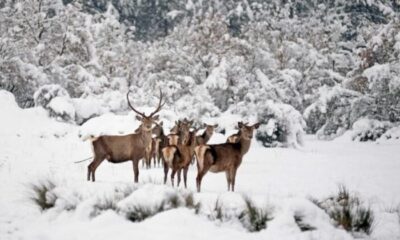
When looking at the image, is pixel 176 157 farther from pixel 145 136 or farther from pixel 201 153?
pixel 145 136

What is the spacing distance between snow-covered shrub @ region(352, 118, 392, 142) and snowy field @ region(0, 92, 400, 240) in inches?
43.9

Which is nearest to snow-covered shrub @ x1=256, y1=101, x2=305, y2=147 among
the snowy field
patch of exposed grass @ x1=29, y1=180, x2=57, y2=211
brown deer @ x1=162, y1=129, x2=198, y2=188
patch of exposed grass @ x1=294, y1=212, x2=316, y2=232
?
the snowy field

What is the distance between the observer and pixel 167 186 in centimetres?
885

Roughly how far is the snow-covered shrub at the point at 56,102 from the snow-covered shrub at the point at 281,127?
26.9 ft

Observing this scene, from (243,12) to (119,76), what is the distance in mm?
14336

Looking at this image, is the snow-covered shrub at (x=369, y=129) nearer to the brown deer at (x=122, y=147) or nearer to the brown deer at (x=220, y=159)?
the brown deer at (x=220, y=159)

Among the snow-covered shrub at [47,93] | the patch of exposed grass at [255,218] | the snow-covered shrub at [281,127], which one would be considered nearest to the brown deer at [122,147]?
the patch of exposed grass at [255,218]

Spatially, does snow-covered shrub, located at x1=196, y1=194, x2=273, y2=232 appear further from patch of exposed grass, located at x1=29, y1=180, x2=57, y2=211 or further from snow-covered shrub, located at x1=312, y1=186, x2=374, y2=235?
patch of exposed grass, located at x1=29, y1=180, x2=57, y2=211

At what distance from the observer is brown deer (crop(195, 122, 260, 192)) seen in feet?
34.7

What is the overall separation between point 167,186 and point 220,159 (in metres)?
2.27

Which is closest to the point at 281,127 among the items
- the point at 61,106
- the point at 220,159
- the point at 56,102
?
the point at 61,106

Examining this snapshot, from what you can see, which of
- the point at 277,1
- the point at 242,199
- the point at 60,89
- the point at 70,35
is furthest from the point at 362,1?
the point at 242,199

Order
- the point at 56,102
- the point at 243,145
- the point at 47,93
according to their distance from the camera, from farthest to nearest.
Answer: the point at 47,93
the point at 56,102
the point at 243,145

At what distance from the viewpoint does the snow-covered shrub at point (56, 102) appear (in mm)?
23094
